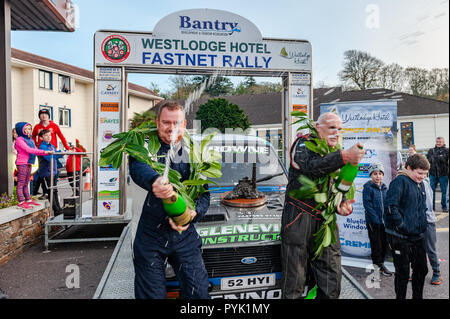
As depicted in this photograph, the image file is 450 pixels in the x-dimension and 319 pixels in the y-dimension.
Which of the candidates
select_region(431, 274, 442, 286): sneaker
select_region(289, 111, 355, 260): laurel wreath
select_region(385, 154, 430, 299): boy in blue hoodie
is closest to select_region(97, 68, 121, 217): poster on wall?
select_region(289, 111, 355, 260): laurel wreath

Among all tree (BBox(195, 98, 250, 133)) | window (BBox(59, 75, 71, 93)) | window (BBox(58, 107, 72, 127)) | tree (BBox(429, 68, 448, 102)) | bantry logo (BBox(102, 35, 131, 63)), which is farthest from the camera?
window (BBox(59, 75, 71, 93))

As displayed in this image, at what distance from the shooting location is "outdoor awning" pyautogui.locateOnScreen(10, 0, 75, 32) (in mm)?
6086

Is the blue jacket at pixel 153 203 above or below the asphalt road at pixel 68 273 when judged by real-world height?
above

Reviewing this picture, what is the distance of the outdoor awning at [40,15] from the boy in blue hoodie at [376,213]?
234 inches

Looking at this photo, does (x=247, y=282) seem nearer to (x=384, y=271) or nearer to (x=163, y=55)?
(x=384, y=271)

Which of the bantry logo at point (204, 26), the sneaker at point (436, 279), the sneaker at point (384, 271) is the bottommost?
the sneaker at point (384, 271)

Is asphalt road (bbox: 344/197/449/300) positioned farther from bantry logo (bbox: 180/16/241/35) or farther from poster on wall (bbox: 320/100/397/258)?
bantry logo (bbox: 180/16/241/35)

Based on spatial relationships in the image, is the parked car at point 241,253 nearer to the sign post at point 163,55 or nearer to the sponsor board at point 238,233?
the sponsor board at point 238,233

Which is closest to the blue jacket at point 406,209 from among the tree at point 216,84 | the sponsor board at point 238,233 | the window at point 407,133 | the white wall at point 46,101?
the sponsor board at point 238,233

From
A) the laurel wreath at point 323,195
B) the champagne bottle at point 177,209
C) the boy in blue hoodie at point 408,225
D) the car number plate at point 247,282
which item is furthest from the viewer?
the boy in blue hoodie at point 408,225

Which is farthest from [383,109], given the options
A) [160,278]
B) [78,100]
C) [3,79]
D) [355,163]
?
[78,100]

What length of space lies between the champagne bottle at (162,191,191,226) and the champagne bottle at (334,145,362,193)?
3.98 feet

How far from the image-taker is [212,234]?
268 centimetres

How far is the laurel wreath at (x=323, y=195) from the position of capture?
2.43m
